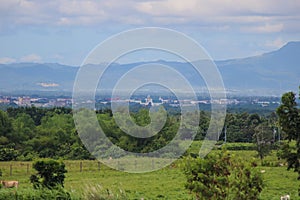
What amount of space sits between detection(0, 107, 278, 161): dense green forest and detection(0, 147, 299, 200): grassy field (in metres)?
1.98

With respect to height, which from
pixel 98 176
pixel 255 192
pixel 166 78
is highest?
pixel 166 78

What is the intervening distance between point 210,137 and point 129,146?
303 inches

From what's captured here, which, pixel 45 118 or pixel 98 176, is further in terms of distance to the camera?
pixel 45 118

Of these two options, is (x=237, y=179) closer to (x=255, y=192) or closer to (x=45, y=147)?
(x=255, y=192)

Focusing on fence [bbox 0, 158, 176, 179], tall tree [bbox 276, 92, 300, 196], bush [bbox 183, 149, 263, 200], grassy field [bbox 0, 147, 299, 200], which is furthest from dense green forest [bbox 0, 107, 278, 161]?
tall tree [bbox 276, 92, 300, 196]

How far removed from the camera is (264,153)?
34.9 metres

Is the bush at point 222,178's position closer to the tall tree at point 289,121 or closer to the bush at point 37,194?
the tall tree at point 289,121

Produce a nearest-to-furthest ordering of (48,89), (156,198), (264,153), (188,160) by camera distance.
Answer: (188,160) < (156,198) < (264,153) < (48,89)

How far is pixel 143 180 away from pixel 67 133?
54.1 ft

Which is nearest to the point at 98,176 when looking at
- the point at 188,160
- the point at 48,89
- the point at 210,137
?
the point at 210,137

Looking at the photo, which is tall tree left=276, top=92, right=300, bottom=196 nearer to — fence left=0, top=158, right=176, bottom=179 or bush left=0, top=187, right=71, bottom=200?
bush left=0, top=187, right=71, bottom=200

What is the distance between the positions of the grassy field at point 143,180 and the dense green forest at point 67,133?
1983 millimetres

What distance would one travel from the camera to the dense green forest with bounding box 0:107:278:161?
102 ft

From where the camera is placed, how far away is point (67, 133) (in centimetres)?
4156
